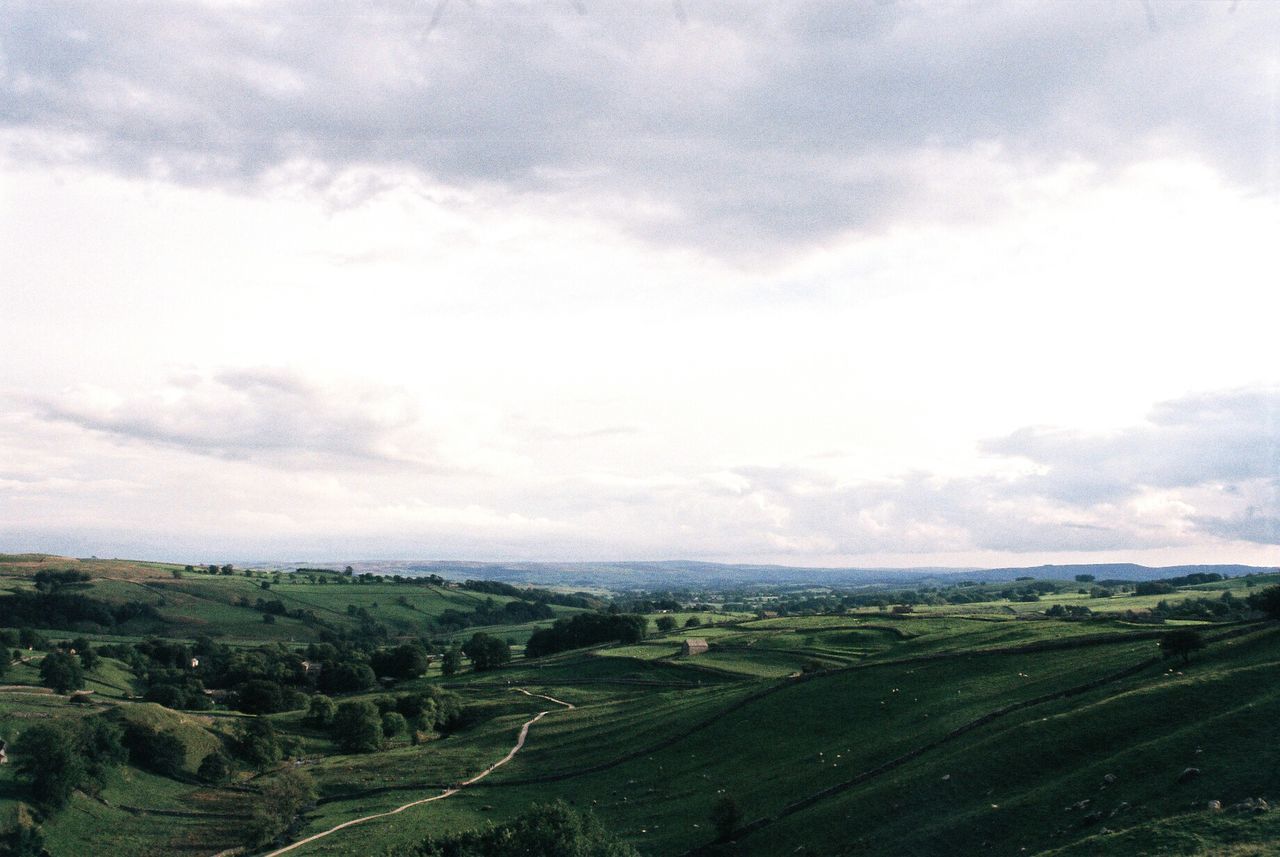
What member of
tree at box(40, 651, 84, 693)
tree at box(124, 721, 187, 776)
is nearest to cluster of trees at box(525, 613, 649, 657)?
tree at box(40, 651, 84, 693)

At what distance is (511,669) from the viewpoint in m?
162

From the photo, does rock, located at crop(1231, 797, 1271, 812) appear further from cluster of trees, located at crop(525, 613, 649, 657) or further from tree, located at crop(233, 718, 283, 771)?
cluster of trees, located at crop(525, 613, 649, 657)

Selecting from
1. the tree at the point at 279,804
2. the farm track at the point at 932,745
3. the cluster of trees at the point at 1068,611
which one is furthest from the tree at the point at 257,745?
the cluster of trees at the point at 1068,611

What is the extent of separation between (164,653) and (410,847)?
160 meters

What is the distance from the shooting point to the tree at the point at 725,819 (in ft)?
190

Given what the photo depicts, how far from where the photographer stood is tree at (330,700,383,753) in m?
114

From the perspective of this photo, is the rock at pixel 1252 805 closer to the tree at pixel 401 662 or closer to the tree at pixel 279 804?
the tree at pixel 279 804

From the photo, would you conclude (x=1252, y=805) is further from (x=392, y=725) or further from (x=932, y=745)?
(x=392, y=725)

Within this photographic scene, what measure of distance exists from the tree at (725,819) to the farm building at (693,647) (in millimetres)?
86259

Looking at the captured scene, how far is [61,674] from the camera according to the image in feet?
426

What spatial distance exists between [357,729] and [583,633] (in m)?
78.3

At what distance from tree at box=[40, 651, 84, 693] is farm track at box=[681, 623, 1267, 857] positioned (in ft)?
387

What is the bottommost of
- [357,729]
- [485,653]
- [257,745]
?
[257,745]

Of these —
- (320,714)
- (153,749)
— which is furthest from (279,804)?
(320,714)
